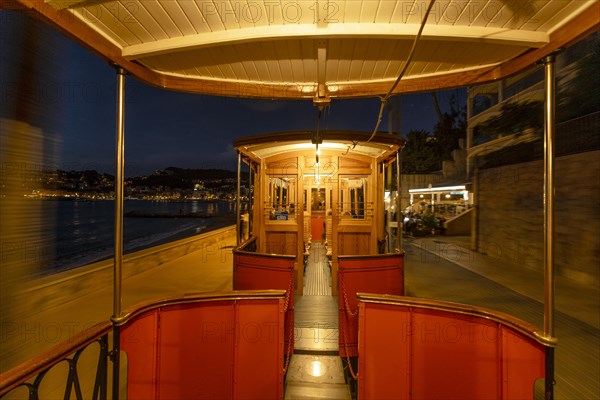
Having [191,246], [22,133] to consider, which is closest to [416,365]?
[22,133]

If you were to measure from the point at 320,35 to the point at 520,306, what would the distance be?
21.2 feet

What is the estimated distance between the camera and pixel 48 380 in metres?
3.19

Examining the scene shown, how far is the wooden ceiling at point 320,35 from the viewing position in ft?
6.64

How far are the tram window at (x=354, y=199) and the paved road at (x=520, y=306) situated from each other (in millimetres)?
2161

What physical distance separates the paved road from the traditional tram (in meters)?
1.74

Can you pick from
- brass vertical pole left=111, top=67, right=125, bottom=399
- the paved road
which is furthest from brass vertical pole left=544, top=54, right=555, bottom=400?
brass vertical pole left=111, top=67, right=125, bottom=399

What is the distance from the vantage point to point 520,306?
5414mm

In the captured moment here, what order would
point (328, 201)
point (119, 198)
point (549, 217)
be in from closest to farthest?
point (549, 217) < point (119, 198) < point (328, 201)

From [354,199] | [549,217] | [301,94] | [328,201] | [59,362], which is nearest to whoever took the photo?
[59,362]

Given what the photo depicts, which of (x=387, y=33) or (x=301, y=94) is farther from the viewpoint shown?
(x=301, y=94)

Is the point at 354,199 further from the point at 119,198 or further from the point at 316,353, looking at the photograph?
the point at 119,198

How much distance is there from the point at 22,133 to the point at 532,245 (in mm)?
11752

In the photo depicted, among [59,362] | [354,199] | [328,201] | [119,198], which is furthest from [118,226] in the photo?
[354,199]

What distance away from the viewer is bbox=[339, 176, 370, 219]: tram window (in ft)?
19.7
